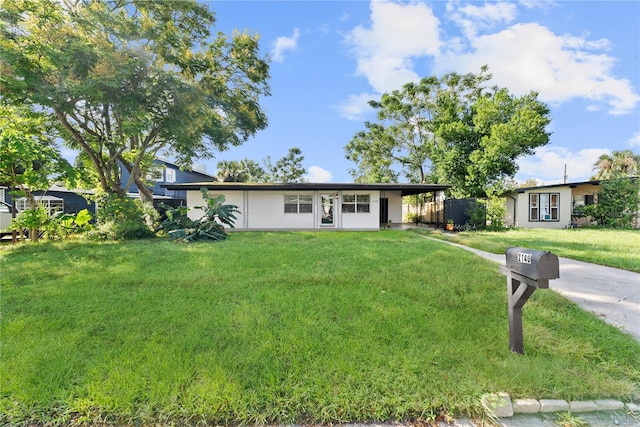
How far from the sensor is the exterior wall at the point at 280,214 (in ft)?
46.4

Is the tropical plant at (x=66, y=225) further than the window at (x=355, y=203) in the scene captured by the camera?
No

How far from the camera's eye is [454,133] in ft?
54.7

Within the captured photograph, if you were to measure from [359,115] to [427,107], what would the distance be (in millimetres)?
5734

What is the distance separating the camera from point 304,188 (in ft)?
44.6

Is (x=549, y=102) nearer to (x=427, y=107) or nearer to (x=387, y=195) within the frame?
(x=427, y=107)

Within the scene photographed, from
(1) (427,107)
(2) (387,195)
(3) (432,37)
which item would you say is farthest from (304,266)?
(1) (427,107)

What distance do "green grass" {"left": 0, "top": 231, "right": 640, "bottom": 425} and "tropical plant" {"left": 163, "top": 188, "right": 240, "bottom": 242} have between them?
14.1 feet

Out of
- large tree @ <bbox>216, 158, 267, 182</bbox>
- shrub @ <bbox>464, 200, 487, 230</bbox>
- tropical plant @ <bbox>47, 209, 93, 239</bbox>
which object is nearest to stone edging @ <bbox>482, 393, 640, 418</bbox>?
tropical plant @ <bbox>47, 209, 93, 239</bbox>

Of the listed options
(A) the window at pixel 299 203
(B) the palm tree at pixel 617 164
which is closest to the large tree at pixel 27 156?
(A) the window at pixel 299 203

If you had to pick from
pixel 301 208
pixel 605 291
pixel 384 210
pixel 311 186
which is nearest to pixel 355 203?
pixel 311 186

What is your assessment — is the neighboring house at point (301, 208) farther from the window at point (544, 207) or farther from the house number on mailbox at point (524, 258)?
the house number on mailbox at point (524, 258)

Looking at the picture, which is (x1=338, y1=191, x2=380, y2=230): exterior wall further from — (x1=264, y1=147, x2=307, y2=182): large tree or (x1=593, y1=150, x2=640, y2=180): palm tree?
(x1=593, y1=150, x2=640, y2=180): palm tree

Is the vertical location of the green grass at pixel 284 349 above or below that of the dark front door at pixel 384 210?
below

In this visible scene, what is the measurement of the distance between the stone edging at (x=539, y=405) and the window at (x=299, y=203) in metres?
12.5
